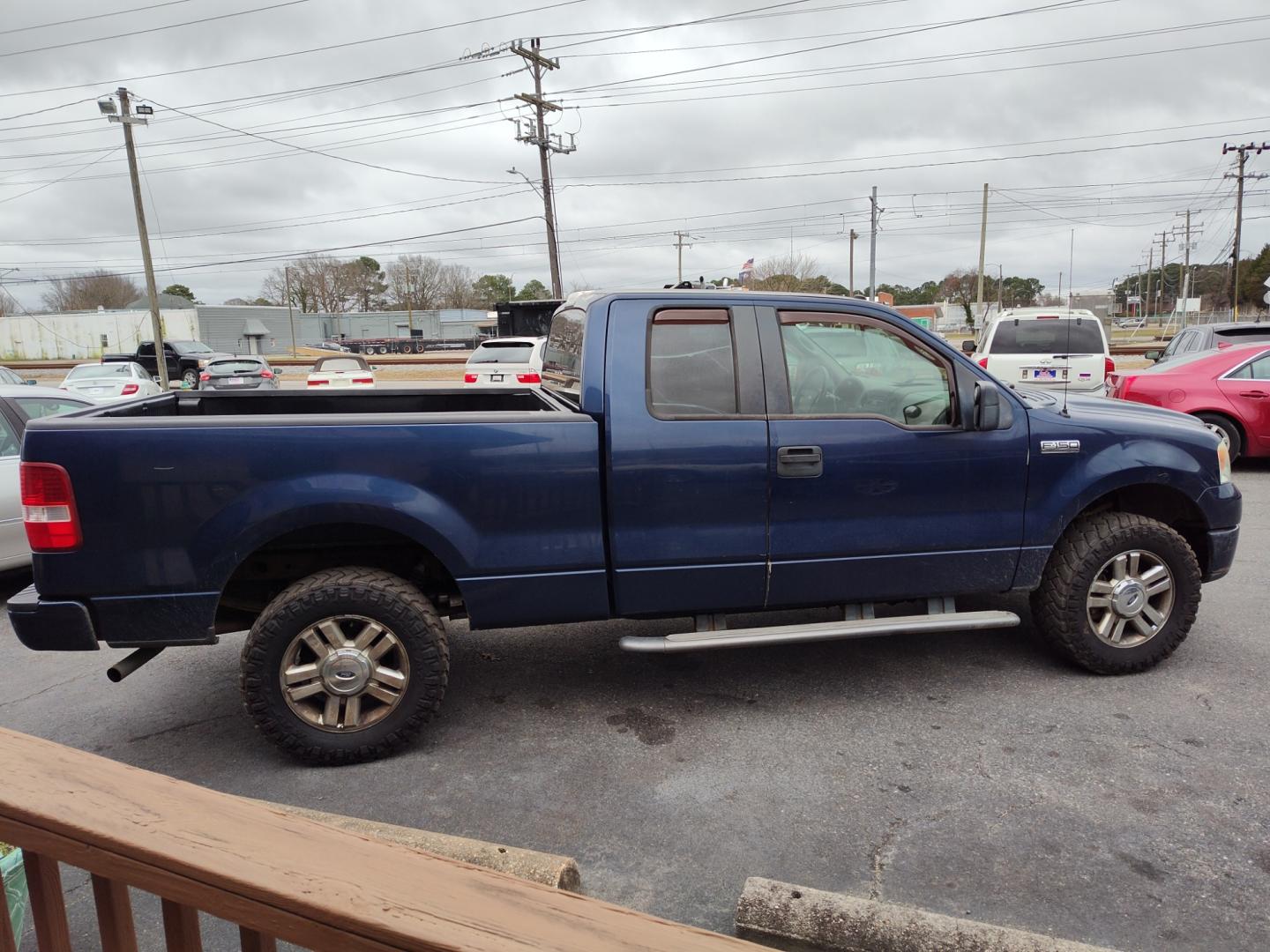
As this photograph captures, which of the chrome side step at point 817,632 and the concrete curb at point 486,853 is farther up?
the chrome side step at point 817,632

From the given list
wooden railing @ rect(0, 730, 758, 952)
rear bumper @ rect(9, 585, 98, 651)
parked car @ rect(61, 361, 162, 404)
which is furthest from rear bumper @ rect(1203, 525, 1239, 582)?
parked car @ rect(61, 361, 162, 404)

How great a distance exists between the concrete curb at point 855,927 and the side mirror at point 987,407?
2.27 meters

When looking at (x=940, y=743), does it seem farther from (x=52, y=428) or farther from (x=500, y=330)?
(x=500, y=330)

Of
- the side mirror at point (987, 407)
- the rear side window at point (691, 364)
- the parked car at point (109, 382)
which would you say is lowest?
the parked car at point (109, 382)

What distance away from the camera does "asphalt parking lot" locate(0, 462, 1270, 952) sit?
2947 mm

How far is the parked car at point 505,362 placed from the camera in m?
14.7

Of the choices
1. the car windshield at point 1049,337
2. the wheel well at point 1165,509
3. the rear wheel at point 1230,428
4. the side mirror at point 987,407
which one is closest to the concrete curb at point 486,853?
the side mirror at point 987,407

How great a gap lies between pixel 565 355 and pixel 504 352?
11.5 metres

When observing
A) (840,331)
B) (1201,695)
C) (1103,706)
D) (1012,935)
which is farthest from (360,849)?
(1201,695)

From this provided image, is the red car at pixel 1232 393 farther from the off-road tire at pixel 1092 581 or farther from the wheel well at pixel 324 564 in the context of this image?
the wheel well at pixel 324 564

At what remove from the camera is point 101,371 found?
19.8 metres

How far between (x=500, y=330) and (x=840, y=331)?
60.6 ft

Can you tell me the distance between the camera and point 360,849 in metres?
1.29

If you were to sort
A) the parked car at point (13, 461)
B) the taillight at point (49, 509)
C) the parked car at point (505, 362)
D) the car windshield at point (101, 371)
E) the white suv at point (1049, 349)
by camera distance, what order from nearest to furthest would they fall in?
1. the taillight at point (49, 509)
2. the parked car at point (13, 461)
3. the white suv at point (1049, 349)
4. the parked car at point (505, 362)
5. the car windshield at point (101, 371)
